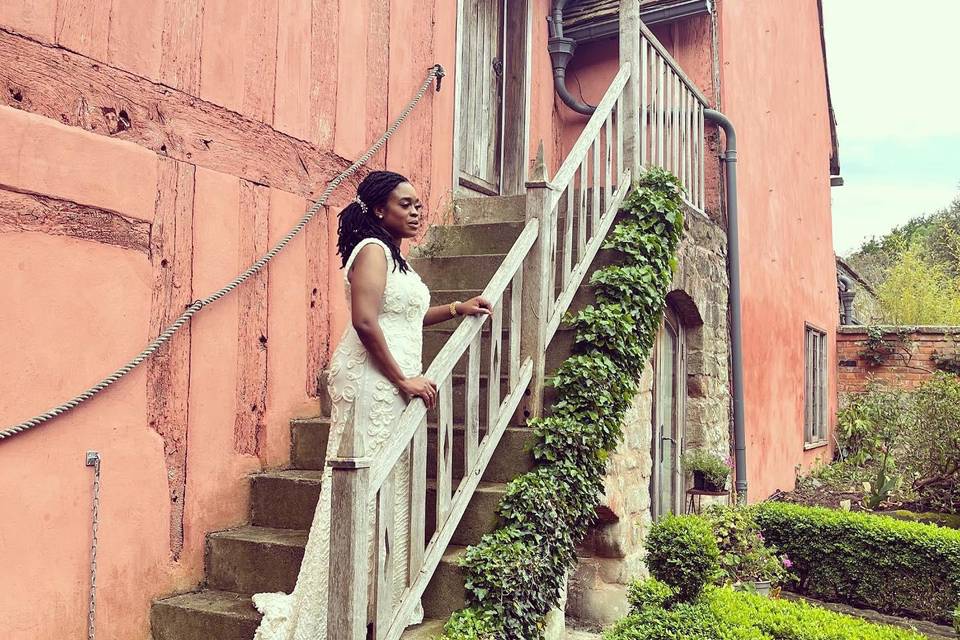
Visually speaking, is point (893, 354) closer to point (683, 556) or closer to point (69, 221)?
point (683, 556)

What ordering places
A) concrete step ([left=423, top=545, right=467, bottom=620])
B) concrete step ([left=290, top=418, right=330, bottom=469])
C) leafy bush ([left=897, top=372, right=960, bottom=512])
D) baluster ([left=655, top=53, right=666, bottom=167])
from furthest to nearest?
leafy bush ([left=897, top=372, right=960, bottom=512]) → baluster ([left=655, top=53, right=666, bottom=167]) → concrete step ([left=290, top=418, right=330, bottom=469]) → concrete step ([left=423, top=545, right=467, bottom=620])

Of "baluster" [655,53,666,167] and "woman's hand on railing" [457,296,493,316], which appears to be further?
"baluster" [655,53,666,167]

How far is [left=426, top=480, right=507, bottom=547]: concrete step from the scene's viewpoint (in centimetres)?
358

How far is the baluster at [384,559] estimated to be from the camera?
8.87 ft

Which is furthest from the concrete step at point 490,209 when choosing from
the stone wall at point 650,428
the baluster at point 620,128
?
the stone wall at point 650,428

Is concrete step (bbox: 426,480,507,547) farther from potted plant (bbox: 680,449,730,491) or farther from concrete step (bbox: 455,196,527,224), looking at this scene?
potted plant (bbox: 680,449,730,491)

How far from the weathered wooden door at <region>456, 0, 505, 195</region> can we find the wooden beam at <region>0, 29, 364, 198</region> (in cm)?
207

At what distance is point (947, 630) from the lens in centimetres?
657

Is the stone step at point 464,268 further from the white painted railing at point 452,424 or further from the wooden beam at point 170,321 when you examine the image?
the wooden beam at point 170,321

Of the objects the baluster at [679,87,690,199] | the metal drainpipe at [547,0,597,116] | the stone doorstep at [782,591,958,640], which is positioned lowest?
the stone doorstep at [782,591,958,640]

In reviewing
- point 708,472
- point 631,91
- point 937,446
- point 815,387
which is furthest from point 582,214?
point 815,387

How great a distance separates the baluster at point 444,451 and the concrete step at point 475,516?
0.33 meters

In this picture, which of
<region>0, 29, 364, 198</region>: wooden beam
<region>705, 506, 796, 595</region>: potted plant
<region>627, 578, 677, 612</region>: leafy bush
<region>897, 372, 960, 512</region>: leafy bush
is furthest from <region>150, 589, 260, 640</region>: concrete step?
<region>897, 372, 960, 512</region>: leafy bush

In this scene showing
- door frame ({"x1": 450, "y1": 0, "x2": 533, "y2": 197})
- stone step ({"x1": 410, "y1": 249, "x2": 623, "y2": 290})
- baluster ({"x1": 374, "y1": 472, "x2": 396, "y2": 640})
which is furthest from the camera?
door frame ({"x1": 450, "y1": 0, "x2": 533, "y2": 197})
